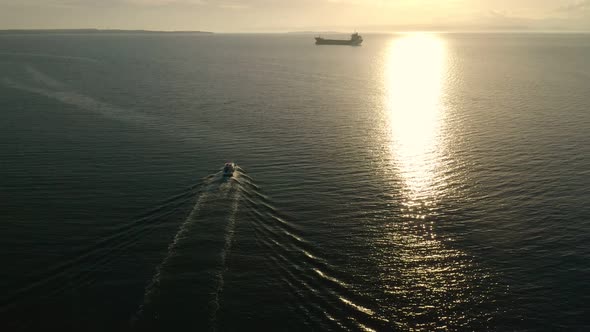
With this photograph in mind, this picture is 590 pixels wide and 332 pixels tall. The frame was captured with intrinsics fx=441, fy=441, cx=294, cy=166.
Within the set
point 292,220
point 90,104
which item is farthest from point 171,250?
point 90,104

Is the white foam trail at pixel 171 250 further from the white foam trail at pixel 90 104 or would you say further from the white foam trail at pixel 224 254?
the white foam trail at pixel 90 104

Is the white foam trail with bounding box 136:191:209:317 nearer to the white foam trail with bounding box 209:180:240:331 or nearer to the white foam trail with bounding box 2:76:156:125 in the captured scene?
the white foam trail with bounding box 209:180:240:331

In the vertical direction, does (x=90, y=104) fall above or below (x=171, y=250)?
above

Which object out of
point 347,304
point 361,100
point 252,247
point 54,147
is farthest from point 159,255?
point 361,100

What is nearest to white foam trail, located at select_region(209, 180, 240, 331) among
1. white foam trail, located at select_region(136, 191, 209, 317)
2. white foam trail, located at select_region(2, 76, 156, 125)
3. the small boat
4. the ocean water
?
the ocean water

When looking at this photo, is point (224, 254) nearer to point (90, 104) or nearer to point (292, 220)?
point (292, 220)

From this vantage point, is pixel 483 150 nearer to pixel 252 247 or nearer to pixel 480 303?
pixel 480 303

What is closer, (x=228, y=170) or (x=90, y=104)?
(x=228, y=170)
